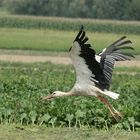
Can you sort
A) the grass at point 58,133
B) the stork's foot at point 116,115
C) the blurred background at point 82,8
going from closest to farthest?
Result: 1. the grass at point 58,133
2. the stork's foot at point 116,115
3. the blurred background at point 82,8

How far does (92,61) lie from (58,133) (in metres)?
1.29

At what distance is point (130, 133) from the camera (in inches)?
376

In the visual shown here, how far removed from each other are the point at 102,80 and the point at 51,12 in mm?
60455

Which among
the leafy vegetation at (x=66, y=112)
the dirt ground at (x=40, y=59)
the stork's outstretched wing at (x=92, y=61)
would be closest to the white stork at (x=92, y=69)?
the stork's outstretched wing at (x=92, y=61)

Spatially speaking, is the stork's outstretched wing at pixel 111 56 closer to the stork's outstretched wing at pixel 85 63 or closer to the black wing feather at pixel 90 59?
the black wing feather at pixel 90 59

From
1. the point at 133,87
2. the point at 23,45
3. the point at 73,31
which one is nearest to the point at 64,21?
the point at 73,31

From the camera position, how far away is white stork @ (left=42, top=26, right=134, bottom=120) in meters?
8.61

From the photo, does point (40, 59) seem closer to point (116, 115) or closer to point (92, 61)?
A: point (116, 115)

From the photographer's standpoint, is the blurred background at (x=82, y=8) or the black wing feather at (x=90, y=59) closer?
the black wing feather at (x=90, y=59)

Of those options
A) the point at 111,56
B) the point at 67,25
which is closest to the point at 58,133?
the point at 111,56

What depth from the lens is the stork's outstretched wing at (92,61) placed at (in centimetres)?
855

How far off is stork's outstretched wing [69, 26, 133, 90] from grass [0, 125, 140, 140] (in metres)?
0.76

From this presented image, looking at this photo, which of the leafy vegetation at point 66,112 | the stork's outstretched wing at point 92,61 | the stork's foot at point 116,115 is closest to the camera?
the stork's outstretched wing at point 92,61

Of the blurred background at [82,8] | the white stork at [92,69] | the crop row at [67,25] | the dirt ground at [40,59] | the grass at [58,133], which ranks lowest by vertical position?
the grass at [58,133]
